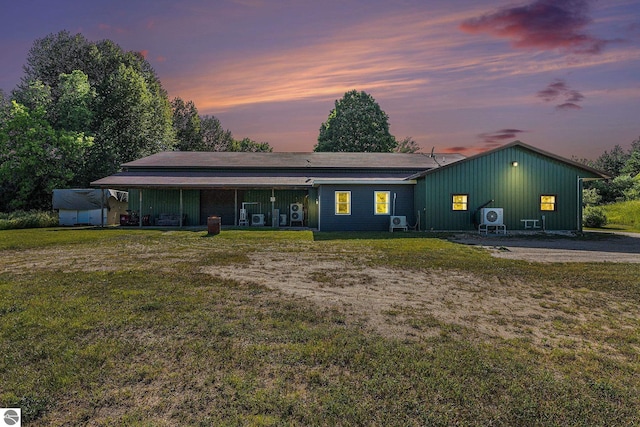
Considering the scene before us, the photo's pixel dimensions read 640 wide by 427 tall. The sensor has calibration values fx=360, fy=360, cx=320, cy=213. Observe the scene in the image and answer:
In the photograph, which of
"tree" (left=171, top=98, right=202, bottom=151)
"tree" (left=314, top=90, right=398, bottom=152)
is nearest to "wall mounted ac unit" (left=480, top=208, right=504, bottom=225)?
"tree" (left=314, top=90, right=398, bottom=152)

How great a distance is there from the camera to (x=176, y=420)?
9.17ft

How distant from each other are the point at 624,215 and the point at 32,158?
44.9 m

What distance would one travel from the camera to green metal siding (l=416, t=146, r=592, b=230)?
1884 cm

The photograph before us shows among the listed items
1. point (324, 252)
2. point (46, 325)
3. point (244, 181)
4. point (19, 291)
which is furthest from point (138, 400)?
point (244, 181)

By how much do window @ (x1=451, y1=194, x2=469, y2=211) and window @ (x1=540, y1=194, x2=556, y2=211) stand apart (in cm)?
399

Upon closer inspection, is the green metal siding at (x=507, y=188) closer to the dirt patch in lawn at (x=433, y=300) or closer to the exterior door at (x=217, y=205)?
the dirt patch in lawn at (x=433, y=300)

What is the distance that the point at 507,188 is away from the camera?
18.9 metres

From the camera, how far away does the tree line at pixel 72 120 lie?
2973 cm

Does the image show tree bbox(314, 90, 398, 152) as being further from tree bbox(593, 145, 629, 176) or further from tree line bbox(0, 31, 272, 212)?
tree bbox(593, 145, 629, 176)

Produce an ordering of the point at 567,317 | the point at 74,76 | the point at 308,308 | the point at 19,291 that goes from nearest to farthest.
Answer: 1. the point at 567,317
2. the point at 308,308
3. the point at 19,291
4. the point at 74,76

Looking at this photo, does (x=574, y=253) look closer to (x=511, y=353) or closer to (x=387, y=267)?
(x=387, y=267)

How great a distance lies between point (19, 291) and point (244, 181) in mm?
18241

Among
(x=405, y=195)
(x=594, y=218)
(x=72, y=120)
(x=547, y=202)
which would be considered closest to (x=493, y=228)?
(x=547, y=202)

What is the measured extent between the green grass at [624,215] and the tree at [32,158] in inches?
1629
